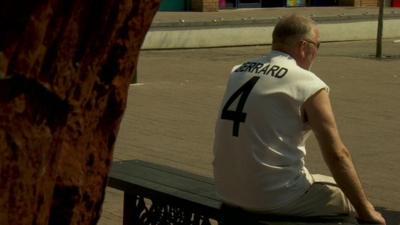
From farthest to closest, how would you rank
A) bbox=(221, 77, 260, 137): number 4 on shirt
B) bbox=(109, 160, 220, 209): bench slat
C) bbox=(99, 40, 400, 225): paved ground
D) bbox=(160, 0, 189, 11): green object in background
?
1. bbox=(160, 0, 189, 11): green object in background
2. bbox=(99, 40, 400, 225): paved ground
3. bbox=(109, 160, 220, 209): bench slat
4. bbox=(221, 77, 260, 137): number 4 on shirt

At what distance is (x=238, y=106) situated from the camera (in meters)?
4.74

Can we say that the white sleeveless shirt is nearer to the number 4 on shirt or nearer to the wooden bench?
the number 4 on shirt

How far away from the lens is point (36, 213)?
204cm

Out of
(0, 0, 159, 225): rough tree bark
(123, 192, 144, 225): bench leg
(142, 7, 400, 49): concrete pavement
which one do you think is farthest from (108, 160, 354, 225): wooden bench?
(142, 7, 400, 49): concrete pavement

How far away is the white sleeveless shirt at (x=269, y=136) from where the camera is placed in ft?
15.3

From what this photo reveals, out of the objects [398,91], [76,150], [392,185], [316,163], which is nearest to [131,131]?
[316,163]

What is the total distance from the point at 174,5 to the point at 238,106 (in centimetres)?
2273

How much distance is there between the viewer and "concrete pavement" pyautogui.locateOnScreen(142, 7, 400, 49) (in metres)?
19.3

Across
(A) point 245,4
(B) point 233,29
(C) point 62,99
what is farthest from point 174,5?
(C) point 62,99

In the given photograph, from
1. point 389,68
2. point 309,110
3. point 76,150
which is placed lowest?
point 389,68

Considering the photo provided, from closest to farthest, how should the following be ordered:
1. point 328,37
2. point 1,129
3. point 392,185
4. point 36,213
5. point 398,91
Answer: point 1,129 → point 36,213 → point 392,185 → point 398,91 → point 328,37

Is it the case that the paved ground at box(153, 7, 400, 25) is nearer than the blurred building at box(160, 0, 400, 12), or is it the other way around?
the paved ground at box(153, 7, 400, 25)

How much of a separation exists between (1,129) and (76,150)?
204 millimetres

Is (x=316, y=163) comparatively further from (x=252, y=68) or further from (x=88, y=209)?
(x=88, y=209)
